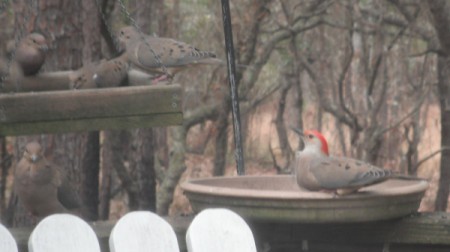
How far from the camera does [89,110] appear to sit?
3.55 m

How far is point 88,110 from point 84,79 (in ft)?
3.98

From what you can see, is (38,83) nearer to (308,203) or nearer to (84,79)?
(84,79)

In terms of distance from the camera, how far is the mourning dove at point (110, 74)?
4.69m

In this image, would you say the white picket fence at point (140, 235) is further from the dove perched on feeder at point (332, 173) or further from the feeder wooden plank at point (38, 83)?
the feeder wooden plank at point (38, 83)

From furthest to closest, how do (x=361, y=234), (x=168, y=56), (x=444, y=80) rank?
(x=444, y=80), (x=168, y=56), (x=361, y=234)

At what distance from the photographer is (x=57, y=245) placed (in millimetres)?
2445

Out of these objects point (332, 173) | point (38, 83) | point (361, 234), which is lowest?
point (361, 234)

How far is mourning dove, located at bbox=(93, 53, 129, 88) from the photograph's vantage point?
469 centimetres

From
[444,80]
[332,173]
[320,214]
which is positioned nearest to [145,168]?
[444,80]

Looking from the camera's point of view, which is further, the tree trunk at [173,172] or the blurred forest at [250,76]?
the tree trunk at [173,172]

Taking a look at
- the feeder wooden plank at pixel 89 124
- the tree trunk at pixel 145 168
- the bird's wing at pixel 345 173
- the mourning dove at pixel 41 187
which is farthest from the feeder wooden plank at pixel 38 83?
the tree trunk at pixel 145 168

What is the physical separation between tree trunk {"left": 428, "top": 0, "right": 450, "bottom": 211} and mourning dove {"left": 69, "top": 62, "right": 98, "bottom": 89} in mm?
2235

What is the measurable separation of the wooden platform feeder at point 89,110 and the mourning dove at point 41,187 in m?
1.30

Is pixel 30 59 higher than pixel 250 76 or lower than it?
lower
